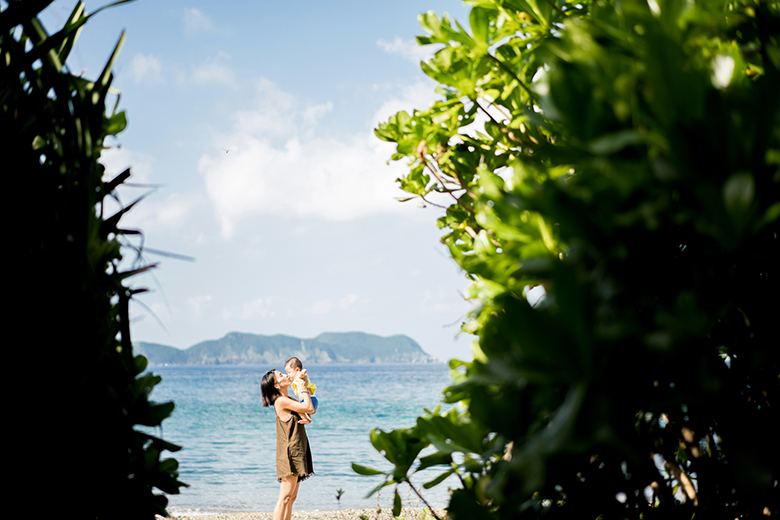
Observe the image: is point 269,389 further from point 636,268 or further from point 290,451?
A: point 636,268

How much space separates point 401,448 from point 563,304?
84cm

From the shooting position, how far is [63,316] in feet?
3.99

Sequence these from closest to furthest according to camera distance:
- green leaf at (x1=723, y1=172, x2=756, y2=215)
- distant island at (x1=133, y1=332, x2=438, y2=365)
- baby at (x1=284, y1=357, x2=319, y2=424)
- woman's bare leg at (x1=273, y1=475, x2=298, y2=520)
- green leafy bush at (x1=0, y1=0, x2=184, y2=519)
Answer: green leaf at (x1=723, y1=172, x2=756, y2=215)
green leafy bush at (x1=0, y1=0, x2=184, y2=519)
woman's bare leg at (x1=273, y1=475, x2=298, y2=520)
baby at (x1=284, y1=357, x2=319, y2=424)
distant island at (x1=133, y1=332, x2=438, y2=365)

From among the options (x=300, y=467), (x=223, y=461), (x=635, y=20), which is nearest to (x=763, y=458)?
(x=635, y=20)

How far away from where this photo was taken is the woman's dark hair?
5449mm

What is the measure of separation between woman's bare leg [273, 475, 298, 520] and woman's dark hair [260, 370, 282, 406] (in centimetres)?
83

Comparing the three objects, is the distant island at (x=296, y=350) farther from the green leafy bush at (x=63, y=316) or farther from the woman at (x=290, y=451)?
the green leafy bush at (x=63, y=316)

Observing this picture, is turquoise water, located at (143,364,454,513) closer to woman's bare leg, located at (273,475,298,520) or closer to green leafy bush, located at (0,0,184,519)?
green leafy bush, located at (0,0,184,519)

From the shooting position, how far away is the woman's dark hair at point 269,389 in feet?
17.9

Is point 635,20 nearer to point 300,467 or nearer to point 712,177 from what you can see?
point 712,177

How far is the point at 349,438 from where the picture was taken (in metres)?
21.6

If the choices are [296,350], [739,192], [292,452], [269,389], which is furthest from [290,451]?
[296,350]

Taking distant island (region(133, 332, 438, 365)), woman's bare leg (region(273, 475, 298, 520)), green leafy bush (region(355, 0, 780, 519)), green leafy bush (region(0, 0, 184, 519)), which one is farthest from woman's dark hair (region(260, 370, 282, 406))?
distant island (region(133, 332, 438, 365))

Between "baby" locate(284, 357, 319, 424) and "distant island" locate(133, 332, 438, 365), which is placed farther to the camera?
"distant island" locate(133, 332, 438, 365)
